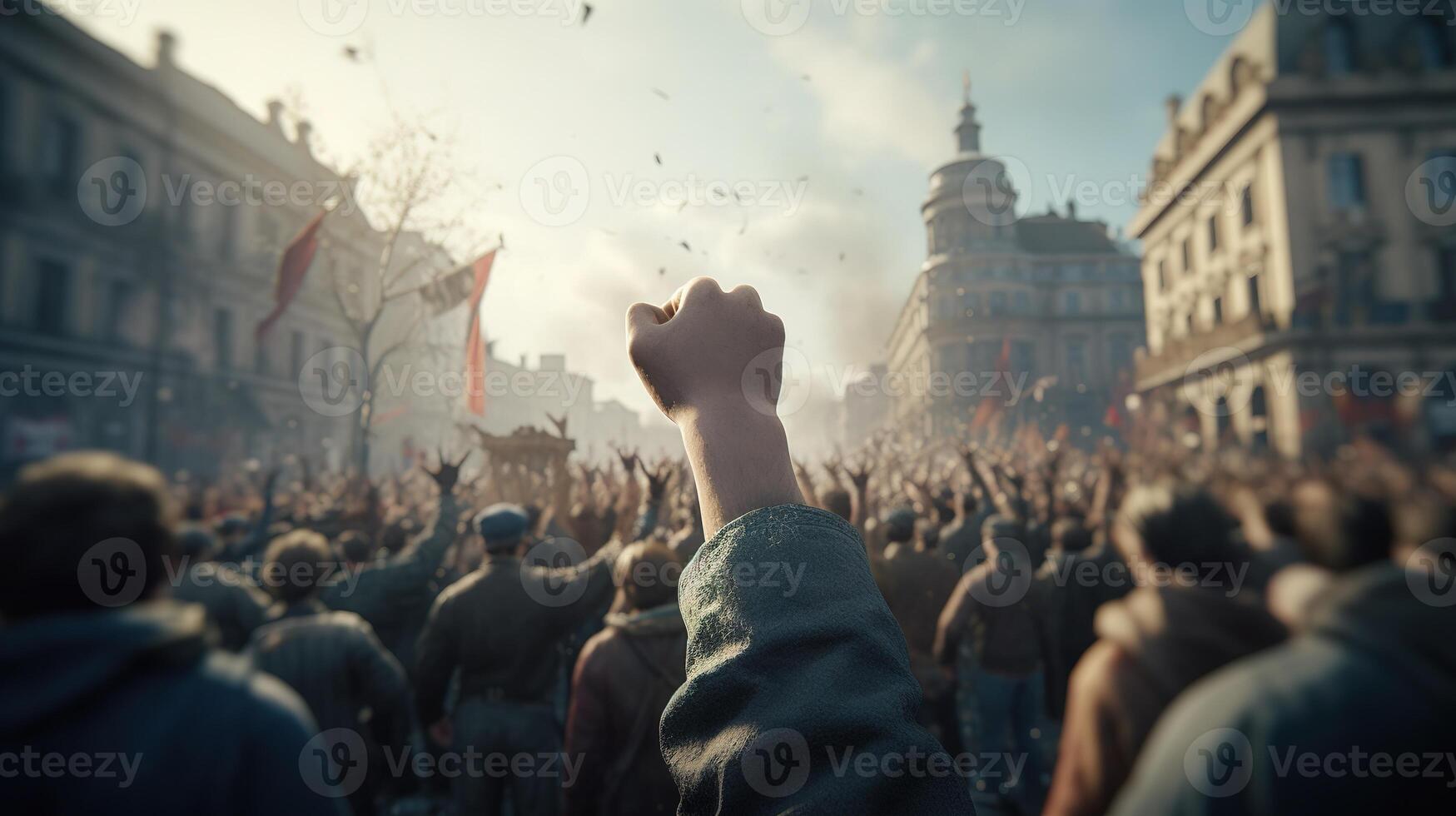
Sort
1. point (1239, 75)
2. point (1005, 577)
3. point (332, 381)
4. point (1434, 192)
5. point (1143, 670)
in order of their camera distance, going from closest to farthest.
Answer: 1. point (1143, 670)
2. point (1005, 577)
3. point (1434, 192)
4. point (1239, 75)
5. point (332, 381)

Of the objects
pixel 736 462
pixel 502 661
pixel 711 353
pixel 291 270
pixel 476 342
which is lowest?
pixel 502 661

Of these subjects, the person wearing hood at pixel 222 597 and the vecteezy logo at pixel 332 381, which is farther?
the vecteezy logo at pixel 332 381

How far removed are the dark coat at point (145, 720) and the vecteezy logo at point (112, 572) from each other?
4 centimetres

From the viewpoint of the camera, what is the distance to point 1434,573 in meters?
2.11

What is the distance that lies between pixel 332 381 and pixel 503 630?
124 ft

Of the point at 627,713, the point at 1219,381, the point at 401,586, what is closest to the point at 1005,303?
the point at 1219,381

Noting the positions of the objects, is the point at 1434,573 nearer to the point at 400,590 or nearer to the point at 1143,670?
the point at 1143,670

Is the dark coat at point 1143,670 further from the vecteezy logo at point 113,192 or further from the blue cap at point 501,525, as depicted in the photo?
the vecteezy logo at point 113,192

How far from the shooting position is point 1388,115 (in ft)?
79.2

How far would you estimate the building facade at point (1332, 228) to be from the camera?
21953 mm

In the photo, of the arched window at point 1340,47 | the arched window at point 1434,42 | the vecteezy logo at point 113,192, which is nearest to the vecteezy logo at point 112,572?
the vecteezy logo at point 113,192

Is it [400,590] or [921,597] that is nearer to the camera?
[400,590]

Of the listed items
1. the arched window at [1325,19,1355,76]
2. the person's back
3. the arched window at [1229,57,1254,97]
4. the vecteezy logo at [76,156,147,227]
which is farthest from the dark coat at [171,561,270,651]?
the arched window at [1325,19,1355,76]

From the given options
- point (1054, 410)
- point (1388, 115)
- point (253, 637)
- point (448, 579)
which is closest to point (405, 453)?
point (448, 579)
